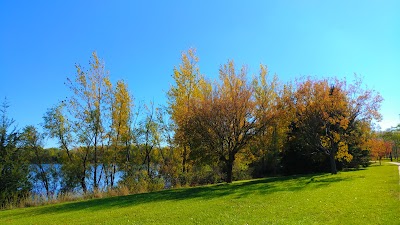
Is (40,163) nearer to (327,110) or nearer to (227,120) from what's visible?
(227,120)

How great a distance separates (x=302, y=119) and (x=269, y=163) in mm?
14769

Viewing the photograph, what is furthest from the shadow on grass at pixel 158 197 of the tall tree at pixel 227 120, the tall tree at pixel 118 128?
the tall tree at pixel 118 128

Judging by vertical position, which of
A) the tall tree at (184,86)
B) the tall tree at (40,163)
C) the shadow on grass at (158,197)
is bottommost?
the shadow on grass at (158,197)

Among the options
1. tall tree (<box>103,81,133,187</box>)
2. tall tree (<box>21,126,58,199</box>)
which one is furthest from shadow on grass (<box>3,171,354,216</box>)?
tall tree (<box>21,126,58,199</box>)

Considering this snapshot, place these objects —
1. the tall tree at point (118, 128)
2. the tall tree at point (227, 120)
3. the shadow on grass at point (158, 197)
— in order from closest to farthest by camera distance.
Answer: the shadow on grass at point (158, 197) → the tall tree at point (227, 120) → the tall tree at point (118, 128)

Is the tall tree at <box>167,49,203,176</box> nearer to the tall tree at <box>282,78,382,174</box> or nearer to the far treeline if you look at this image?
the far treeline

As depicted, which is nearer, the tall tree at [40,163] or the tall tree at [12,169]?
the tall tree at [12,169]

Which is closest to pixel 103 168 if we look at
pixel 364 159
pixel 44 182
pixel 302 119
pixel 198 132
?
pixel 44 182

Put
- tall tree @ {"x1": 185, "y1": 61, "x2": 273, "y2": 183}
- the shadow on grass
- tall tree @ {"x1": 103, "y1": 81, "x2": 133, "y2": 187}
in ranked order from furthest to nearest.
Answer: tall tree @ {"x1": 103, "y1": 81, "x2": 133, "y2": 187} → tall tree @ {"x1": 185, "y1": 61, "x2": 273, "y2": 183} → the shadow on grass

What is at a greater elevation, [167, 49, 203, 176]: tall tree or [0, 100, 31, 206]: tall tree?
[167, 49, 203, 176]: tall tree

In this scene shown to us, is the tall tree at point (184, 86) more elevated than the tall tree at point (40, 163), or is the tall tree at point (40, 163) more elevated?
the tall tree at point (184, 86)

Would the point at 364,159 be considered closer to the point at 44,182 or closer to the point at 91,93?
the point at 91,93

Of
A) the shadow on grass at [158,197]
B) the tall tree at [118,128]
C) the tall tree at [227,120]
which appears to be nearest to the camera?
the shadow on grass at [158,197]

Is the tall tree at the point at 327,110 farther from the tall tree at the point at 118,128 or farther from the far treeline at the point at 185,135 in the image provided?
the tall tree at the point at 118,128
